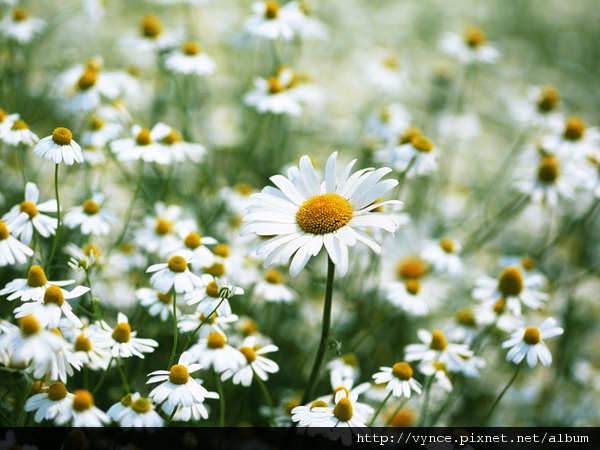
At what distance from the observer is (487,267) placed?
9.77 ft

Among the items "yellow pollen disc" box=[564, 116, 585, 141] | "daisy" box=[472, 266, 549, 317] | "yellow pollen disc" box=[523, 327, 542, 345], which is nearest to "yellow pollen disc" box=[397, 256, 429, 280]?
"daisy" box=[472, 266, 549, 317]

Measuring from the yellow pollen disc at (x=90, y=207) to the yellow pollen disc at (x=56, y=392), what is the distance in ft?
2.42

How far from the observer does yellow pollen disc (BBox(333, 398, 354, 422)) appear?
48.3 inches

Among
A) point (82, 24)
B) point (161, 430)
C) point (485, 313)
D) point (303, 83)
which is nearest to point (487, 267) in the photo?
point (485, 313)

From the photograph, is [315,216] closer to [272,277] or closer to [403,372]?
[403,372]

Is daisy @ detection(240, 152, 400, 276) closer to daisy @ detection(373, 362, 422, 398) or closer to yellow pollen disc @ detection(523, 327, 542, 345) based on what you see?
daisy @ detection(373, 362, 422, 398)

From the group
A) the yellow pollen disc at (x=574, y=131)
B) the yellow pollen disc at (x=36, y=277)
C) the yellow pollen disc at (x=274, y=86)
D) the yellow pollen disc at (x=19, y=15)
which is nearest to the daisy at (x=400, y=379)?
the yellow pollen disc at (x=36, y=277)

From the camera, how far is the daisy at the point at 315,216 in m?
1.16

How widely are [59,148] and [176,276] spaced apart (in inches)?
17.5

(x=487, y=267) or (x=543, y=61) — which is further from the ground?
(x=543, y=61)

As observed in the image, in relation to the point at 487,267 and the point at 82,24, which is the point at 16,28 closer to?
the point at 82,24

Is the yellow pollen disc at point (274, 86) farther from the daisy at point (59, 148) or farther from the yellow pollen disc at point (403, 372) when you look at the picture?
the yellow pollen disc at point (403, 372)

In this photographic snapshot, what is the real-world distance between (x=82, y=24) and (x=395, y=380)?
326cm

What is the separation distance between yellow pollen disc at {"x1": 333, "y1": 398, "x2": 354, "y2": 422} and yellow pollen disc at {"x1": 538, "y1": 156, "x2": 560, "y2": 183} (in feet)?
4.83
